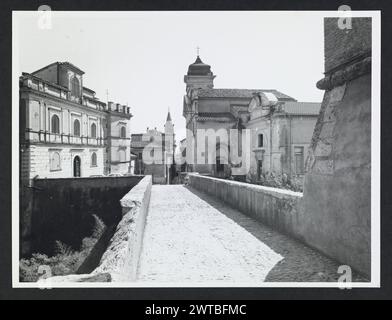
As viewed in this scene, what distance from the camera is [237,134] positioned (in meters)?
29.4

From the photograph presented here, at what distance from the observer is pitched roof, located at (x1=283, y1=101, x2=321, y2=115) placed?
79.3 feet

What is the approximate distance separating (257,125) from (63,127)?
1537cm

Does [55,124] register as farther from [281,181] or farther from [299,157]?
[299,157]

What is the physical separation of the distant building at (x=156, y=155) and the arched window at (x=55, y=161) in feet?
57.3

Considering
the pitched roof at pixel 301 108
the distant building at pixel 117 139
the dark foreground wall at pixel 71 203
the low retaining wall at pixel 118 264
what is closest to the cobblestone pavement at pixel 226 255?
the low retaining wall at pixel 118 264

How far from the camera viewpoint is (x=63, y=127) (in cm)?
2353

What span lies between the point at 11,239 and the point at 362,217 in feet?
16.9

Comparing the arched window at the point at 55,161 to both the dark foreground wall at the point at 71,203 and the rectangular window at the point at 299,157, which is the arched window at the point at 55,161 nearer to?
the dark foreground wall at the point at 71,203

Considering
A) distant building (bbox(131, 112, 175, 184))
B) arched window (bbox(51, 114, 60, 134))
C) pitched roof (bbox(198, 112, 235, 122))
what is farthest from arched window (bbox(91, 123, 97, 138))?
distant building (bbox(131, 112, 175, 184))

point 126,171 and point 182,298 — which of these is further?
point 126,171
